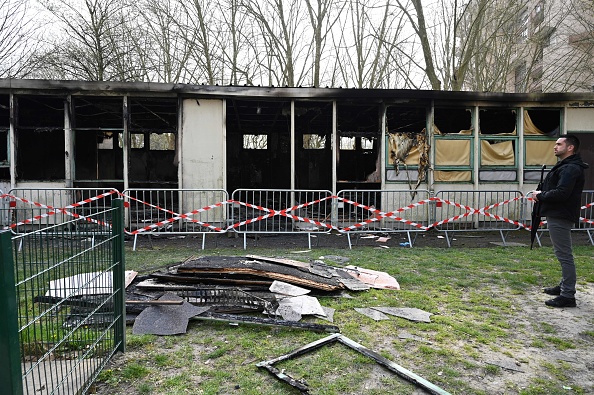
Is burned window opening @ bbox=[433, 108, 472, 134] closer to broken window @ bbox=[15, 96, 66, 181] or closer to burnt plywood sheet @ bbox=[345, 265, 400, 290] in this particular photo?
burnt plywood sheet @ bbox=[345, 265, 400, 290]

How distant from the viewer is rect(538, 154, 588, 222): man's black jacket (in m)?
4.61

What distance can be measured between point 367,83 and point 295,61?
4129mm

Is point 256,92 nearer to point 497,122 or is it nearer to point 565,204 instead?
point 565,204

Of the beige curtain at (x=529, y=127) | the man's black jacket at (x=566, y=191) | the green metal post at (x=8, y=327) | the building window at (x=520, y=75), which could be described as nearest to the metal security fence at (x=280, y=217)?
the man's black jacket at (x=566, y=191)

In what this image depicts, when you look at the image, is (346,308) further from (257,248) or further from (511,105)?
(511,105)

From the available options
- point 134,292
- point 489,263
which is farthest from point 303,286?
point 489,263

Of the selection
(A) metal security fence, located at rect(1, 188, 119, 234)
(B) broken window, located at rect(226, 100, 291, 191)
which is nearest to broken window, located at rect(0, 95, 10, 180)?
(A) metal security fence, located at rect(1, 188, 119, 234)

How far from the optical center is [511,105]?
1052cm

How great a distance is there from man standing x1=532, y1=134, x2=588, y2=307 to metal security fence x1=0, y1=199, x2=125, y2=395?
16.3 ft

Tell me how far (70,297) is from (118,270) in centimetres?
61

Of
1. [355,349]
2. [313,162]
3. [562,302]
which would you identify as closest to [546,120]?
[313,162]

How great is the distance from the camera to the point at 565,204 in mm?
4684

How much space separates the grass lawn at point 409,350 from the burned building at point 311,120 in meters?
5.47

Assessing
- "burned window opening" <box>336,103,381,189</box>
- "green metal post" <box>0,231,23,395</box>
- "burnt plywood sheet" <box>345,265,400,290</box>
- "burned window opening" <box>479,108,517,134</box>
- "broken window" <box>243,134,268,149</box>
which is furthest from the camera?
"broken window" <box>243,134,268,149</box>
